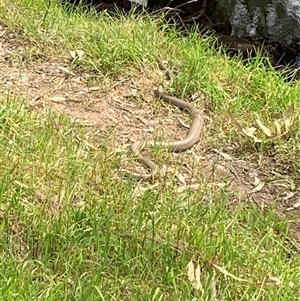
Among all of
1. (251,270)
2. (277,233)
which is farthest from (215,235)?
(277,233)

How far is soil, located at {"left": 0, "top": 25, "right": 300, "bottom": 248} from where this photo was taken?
3.82 m

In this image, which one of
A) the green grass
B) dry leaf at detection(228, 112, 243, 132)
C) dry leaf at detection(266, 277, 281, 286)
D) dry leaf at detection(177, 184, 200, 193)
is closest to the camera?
the green grass

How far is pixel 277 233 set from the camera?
339 centimetres

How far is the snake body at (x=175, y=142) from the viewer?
3.80 meters

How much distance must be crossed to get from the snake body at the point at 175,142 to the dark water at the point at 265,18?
10.6ft

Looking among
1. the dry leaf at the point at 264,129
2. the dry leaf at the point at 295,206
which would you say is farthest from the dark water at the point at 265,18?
the dry leaf at the point at 295,206

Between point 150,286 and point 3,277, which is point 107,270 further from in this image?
point 3,277

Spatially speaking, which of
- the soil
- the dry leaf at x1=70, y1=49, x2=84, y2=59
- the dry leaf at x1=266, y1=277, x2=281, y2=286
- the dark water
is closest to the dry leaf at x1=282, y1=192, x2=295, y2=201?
the soil

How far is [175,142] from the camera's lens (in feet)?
13.6

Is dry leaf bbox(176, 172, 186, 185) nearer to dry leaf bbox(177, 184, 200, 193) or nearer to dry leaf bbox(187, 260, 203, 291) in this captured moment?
dry leaf bbox(177, 184, 200, 193)

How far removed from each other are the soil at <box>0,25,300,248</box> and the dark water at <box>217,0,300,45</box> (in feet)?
10.8

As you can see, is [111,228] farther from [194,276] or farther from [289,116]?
[289,116]

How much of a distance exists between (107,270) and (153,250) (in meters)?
0.23

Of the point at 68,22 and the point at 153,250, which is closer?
the point at 153,250
